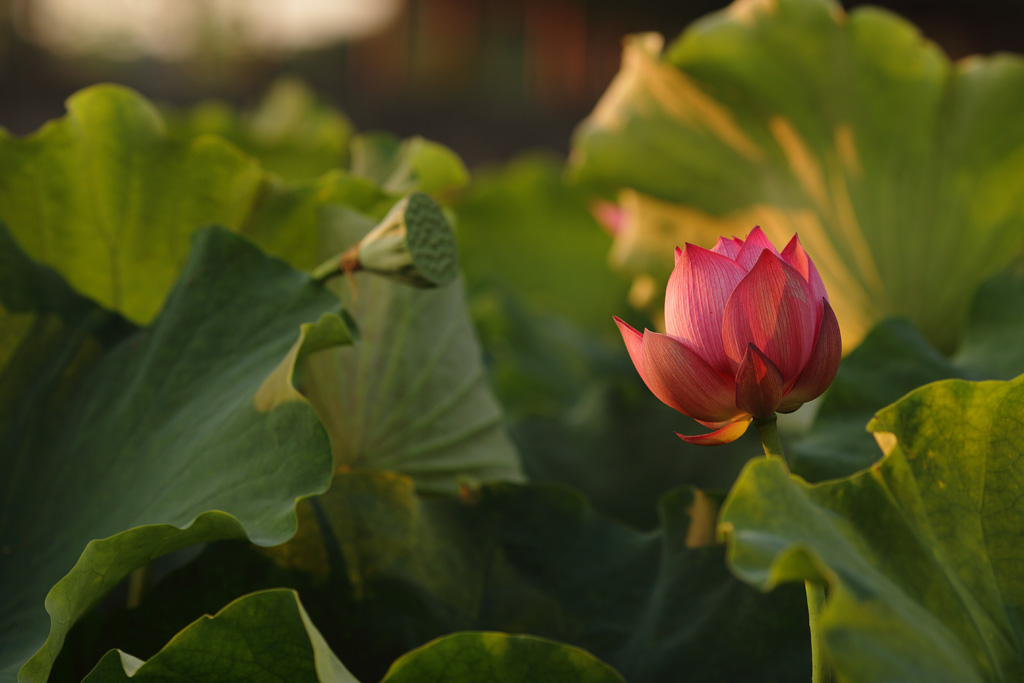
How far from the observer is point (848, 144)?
87 cm

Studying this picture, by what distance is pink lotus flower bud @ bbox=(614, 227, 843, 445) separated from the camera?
1.12 feet

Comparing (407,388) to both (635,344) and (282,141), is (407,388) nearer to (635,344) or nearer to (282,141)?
(635,344)

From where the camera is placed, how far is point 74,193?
2.09 ft

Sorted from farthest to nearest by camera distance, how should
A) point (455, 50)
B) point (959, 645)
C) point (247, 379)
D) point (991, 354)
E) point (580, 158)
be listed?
point (455, 50) < point (580, 158) < point (991, 354) < point (247, 379) < point (959, 645)

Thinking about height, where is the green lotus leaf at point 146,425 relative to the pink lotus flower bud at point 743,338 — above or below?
below

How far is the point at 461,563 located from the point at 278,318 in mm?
185

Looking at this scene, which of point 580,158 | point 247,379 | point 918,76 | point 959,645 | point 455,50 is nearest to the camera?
point 959,645

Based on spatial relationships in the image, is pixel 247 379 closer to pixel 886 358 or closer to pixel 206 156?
pixel 206 156

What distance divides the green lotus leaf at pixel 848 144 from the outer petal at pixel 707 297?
0.55 metres

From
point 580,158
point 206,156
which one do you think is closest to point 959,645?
point 206,156

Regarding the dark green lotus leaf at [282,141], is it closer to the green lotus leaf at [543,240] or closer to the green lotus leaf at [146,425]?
the green lotus leaf at [543,240]

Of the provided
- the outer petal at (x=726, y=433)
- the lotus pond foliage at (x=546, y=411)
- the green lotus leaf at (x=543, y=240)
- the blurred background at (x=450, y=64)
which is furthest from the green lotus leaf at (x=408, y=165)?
the blurred background at (x=450, y=64)

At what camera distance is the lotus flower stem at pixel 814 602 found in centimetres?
35

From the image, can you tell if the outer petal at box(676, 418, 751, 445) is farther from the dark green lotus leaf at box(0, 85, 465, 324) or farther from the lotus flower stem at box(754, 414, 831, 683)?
the dark green lotus leaf at box(0, 85, 465, 324)
